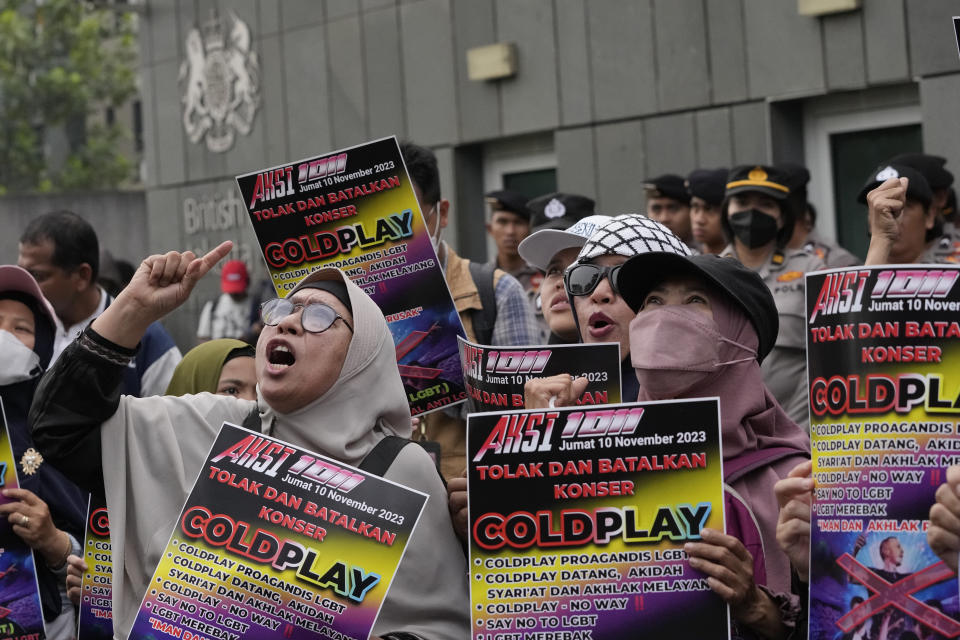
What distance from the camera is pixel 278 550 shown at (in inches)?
132

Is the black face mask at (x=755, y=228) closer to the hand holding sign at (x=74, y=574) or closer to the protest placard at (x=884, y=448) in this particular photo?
the hand holding sign at (x=74, y=574)

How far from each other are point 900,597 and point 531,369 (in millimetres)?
1442

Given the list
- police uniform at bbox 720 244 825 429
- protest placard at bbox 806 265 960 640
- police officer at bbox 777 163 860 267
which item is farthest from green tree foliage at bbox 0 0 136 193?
protest placard at bbox 806 265 960 640

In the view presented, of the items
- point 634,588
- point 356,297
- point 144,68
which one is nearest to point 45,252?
point 356,297

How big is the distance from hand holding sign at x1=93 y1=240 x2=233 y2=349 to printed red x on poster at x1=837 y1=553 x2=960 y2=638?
174 centimetres

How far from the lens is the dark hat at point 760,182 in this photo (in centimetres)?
723

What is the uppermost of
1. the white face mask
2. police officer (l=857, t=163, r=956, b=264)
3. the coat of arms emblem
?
the coat of arms emblem

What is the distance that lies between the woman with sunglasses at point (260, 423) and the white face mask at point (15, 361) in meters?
0.95

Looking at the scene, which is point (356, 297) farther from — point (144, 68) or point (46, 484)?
point (144, 68)

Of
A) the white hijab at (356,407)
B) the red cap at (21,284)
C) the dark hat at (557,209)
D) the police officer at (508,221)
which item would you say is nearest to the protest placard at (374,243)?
the red cap at (21,284)

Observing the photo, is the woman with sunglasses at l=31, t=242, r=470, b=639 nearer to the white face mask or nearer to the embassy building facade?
the white face mask

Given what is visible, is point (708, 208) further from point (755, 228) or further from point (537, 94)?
point (537, 94)

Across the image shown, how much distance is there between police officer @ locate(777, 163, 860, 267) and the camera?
24.3 ft

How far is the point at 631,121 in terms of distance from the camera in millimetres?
11961
